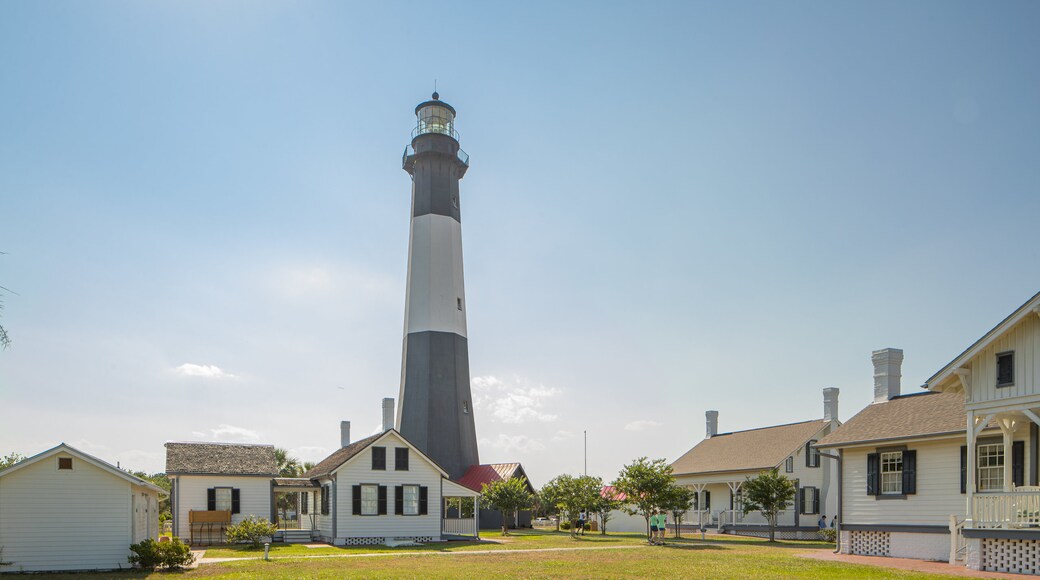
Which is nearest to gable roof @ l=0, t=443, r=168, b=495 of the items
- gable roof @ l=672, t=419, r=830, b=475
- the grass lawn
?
the grass lawn

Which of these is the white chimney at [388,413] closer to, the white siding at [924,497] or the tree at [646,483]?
the tree at [646,483]

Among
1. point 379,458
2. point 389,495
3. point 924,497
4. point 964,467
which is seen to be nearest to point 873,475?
point 924,497

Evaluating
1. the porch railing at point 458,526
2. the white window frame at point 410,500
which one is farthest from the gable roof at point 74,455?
the porch railing at point 458,526

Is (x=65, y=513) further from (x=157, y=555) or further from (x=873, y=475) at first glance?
(x=873, y=475)

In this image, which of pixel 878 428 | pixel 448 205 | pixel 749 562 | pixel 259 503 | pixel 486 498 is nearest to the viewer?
pixel 749 562

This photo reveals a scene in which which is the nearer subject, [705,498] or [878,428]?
[878,428]

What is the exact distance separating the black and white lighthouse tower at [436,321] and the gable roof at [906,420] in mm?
20653

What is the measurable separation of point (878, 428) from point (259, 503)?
2323 cm

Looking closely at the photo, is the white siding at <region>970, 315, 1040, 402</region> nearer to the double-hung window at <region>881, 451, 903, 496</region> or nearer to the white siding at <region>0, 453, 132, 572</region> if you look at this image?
the double-hung window at <region>881, 451, 903, 496</region>

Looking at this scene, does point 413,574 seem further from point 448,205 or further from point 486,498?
point 448,205

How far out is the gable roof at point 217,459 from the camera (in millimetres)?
30359

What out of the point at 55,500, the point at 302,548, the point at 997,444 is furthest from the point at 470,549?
the point at 997,444

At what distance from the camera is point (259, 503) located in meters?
31.5

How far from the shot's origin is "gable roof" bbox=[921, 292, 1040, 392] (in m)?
17.5
